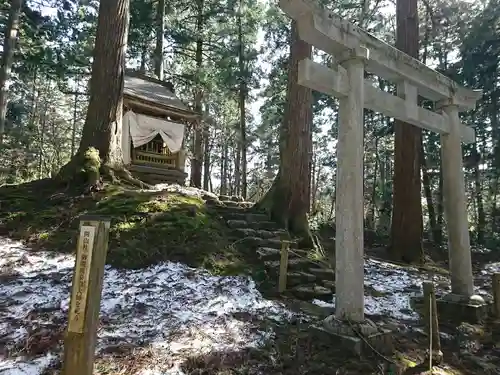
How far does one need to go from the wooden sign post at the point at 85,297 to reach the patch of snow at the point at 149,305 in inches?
48.7

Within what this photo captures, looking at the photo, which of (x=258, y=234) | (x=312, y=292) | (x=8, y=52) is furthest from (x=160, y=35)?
(x=312, y=292)

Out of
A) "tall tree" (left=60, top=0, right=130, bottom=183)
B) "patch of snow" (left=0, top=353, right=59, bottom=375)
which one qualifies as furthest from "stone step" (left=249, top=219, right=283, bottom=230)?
"patch of snow" (left=0, top=353, right=59, bottom=375)

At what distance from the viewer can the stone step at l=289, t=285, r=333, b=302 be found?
5945mm

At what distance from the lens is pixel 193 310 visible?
4688 mm

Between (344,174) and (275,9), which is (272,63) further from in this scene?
(344,174)

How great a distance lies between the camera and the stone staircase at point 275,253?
6.15 metres

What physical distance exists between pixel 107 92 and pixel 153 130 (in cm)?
433

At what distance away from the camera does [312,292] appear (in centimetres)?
603

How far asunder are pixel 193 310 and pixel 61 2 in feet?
41.7

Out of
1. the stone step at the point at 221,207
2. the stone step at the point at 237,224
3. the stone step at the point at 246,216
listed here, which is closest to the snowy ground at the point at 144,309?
the stone step at the point at 237,224

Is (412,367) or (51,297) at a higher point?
(51,297)

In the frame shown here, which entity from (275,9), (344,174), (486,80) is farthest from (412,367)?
(486,80)

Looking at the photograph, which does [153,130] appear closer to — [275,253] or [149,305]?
[275,253]

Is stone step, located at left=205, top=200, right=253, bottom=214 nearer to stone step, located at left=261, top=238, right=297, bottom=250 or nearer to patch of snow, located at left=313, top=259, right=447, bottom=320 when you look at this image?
stone step, located at left=261, top=238, right=297, bottom=250
